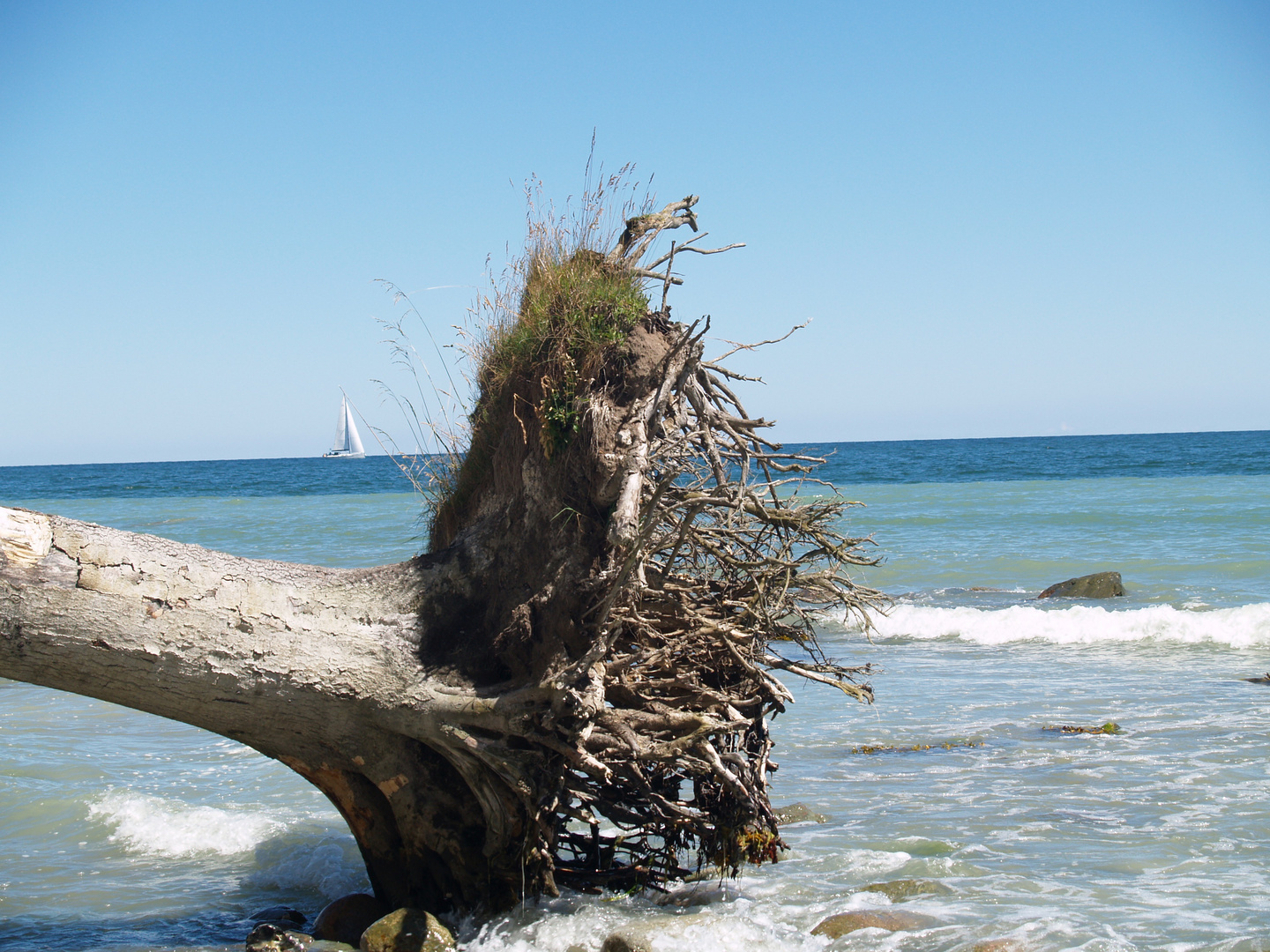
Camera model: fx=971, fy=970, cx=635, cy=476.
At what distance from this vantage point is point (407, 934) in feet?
16.2

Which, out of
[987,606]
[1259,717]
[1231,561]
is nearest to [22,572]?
[1259,717]

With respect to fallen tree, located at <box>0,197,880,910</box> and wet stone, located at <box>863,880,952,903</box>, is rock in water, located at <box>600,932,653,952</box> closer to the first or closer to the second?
fallen tree, located at <box>0,197,880,910</box>

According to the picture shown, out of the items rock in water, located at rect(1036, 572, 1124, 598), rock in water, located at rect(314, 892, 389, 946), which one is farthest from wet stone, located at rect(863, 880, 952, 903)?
rock in water, located at rect(1036, 572, 1124, 598)

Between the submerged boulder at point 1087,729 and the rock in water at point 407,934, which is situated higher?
the rock in water at point 407,934

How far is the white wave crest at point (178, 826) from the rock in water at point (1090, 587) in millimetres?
14032

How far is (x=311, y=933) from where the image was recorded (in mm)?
5473

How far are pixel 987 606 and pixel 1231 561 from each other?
7038mm

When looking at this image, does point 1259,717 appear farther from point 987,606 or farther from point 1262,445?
point 1262,445

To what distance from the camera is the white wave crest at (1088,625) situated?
1317 cm

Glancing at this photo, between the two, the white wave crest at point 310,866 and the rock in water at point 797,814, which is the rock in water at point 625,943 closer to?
the white wave crest at point 310,866

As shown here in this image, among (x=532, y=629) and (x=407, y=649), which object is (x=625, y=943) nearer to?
(x=532, y=629)

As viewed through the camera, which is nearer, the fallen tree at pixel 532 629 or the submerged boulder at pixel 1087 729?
the fallen tree at pixel 532 629

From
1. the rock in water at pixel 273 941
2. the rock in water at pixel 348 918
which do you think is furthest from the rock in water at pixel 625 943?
the rock in water at pixel 273 941

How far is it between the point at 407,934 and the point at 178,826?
10.4ft
